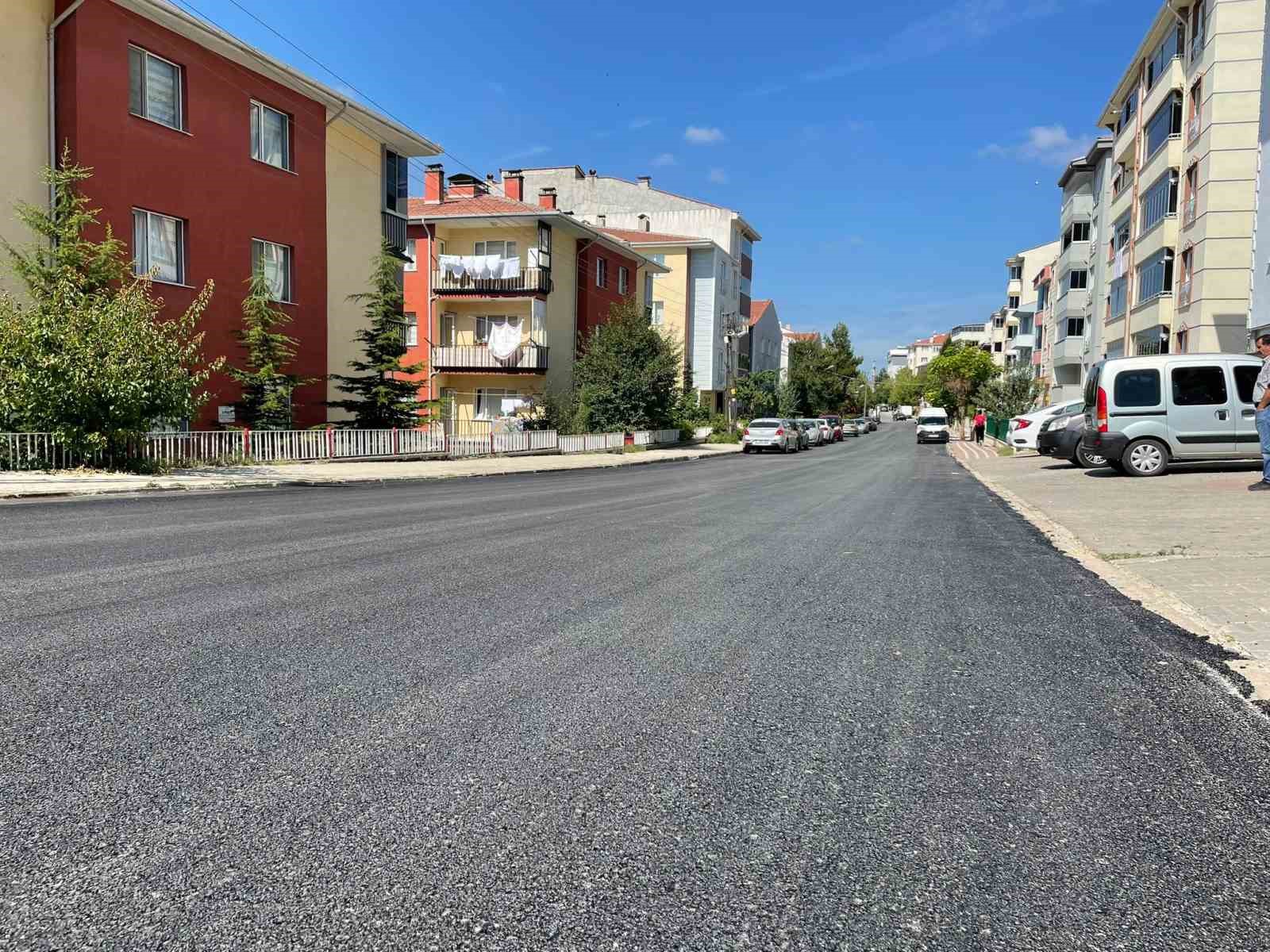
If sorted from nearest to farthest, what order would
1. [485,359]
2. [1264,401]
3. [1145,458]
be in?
1. [1264,401]
2. [1145,458]
3. [485,359]

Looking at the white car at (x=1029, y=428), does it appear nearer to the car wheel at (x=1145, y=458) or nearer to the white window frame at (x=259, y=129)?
the car wheel at (x=1145, y=458)

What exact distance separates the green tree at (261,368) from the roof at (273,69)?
5312 mm

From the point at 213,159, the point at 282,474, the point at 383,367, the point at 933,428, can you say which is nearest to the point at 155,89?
the point at 213,159

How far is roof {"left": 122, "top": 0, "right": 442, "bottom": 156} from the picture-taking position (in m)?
19.7

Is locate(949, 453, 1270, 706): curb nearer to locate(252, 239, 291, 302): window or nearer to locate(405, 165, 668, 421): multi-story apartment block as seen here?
locate(252, 239, 291, 302): window

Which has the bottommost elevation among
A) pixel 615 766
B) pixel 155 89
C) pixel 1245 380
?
pixel 615 766

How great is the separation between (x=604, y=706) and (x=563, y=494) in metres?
11.4

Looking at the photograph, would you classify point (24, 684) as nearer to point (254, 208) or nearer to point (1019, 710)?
point (1019, 710)

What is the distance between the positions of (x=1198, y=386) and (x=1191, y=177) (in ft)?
63.7

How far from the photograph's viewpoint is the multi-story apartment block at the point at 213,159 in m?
18.5

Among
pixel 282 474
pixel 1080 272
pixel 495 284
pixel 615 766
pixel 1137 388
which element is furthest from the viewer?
pixel 1080 272

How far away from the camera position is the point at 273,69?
2297 cm

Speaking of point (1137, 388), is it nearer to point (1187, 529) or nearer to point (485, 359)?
point (1187, 529)

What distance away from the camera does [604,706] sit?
3.89 meters
